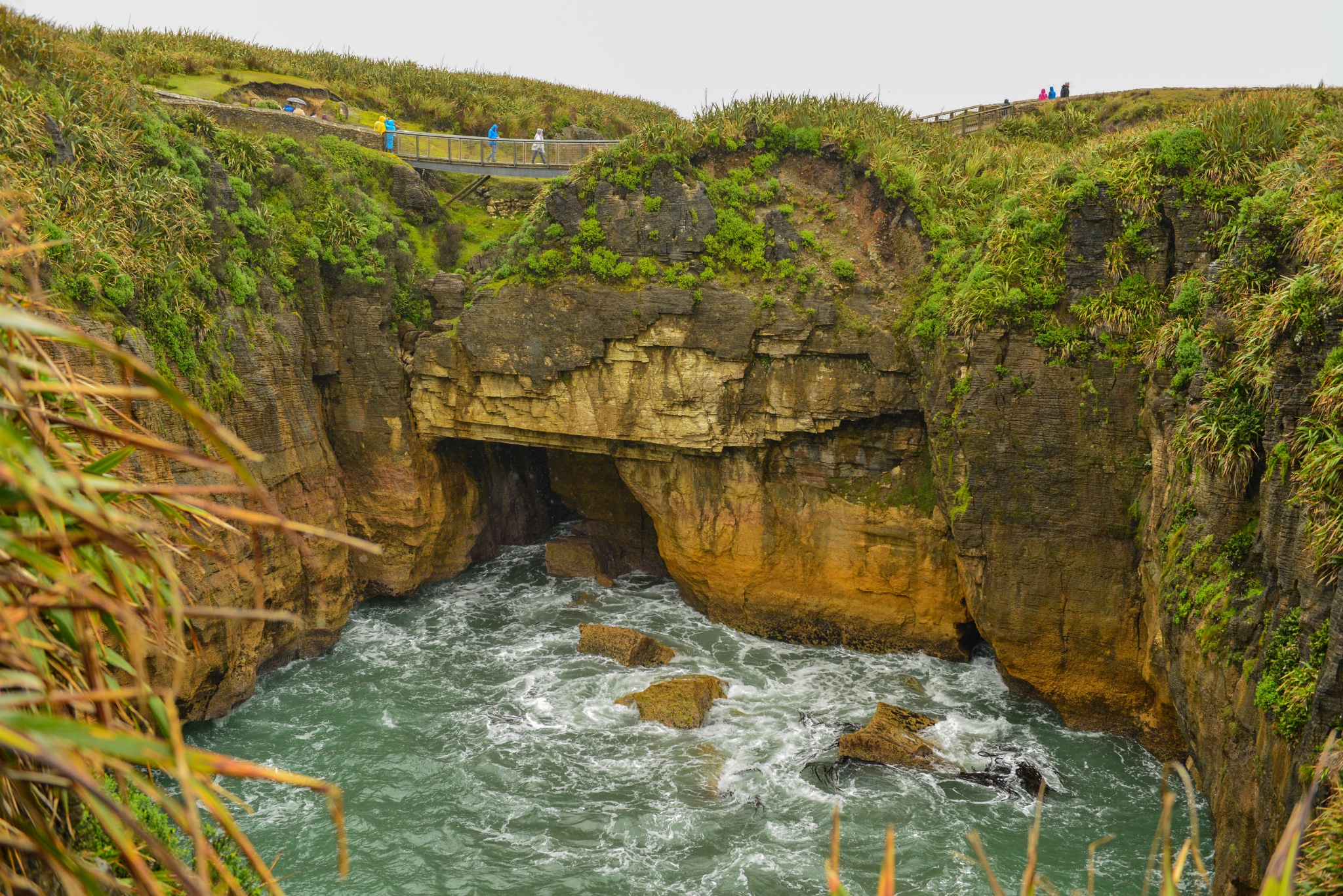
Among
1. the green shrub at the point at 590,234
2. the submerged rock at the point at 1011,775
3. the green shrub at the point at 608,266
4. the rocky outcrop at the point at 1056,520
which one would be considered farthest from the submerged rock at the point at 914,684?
the green shrub at the point at 590,234

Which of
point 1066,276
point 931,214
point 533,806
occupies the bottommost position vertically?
point 533,806

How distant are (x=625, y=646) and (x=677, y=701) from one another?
86.6 inches

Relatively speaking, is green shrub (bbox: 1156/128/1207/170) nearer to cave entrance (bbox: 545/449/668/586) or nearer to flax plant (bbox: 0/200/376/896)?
cave entrance (bbox: 545/449/668/586)

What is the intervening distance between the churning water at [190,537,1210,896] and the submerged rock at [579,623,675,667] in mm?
237

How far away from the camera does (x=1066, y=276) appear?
13.4 meters

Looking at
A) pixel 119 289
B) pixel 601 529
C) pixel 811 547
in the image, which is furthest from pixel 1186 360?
pixel 119 289

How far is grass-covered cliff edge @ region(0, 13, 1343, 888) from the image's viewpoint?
374 inches

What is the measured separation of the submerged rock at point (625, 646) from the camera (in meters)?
16.5

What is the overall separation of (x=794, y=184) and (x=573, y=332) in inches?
213

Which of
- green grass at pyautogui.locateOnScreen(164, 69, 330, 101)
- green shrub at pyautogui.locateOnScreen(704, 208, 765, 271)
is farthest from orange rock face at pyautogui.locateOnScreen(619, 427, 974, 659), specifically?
green grass at pyautogui.locateOnScreen(164, 69, 330, 101)

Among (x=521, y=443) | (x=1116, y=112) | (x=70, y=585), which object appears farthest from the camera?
(x=1116, y=112)

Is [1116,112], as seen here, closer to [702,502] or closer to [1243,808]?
[702,502]

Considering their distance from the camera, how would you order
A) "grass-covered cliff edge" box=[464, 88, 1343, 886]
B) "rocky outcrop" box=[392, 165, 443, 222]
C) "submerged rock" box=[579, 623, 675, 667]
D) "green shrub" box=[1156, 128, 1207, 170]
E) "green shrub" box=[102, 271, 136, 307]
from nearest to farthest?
"grass-covered cliff edge" box=[464, 88, 1343, 886] → "green shrub" box=[1156, 128, 1207, 170] → "green shrub" box=[102, 271, 136, 307] → "submerged rock" box=[579, 623, 675, 667] → "rocky outcrop" box=[392, 165, 443, 222]

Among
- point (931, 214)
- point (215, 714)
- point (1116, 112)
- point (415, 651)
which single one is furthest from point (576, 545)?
point (1116, 112)
